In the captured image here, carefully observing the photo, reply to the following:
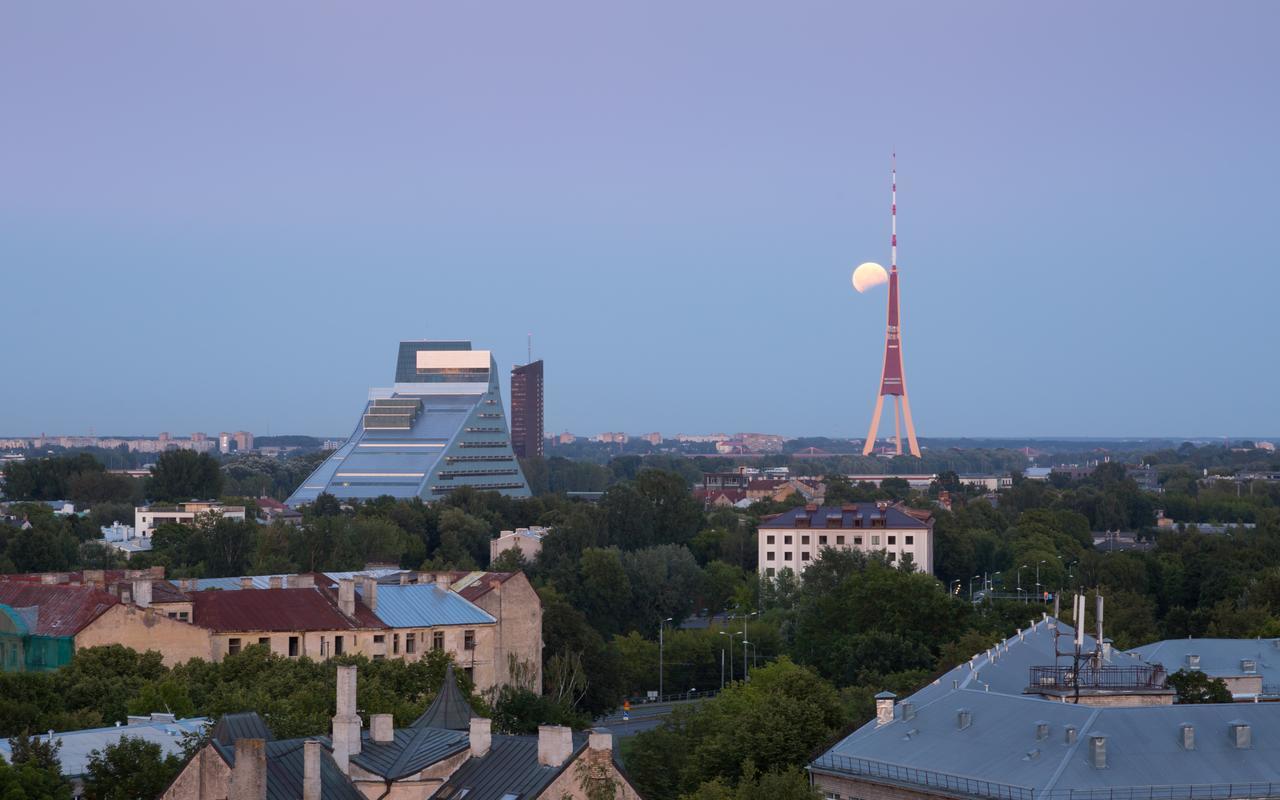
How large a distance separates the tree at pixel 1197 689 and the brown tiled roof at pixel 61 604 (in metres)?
30.7

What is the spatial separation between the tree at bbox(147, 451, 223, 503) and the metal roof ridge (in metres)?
129

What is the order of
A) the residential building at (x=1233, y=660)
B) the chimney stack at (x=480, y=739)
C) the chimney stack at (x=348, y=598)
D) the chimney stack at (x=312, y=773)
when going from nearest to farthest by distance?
the chimney stack at (x=312, y=773) < the chimney stack at (x=480, y=739) < the residential building at (x=1233, y=660) < the chimney stack at (x=348, y=598)

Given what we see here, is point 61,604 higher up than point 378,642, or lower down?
higher up

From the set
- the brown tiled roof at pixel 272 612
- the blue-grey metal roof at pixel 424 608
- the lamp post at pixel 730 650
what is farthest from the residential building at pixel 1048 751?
the lamp post at pixel 730 650

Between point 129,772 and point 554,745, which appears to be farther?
point 129,772

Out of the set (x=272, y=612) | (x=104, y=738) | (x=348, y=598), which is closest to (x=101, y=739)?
(x=104, y=738)

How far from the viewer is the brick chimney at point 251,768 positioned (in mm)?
34875

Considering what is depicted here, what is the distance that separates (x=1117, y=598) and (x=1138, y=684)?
4288cm

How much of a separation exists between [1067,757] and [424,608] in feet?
108

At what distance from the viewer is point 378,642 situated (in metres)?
67.8

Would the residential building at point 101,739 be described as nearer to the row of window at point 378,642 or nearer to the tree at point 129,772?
the tree at point 129,772

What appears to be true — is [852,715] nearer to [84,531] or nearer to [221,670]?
[221,670]

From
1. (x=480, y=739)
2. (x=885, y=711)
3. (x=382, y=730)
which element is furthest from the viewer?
(x=885, y=711)

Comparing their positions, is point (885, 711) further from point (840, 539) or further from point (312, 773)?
point (840, 539)
